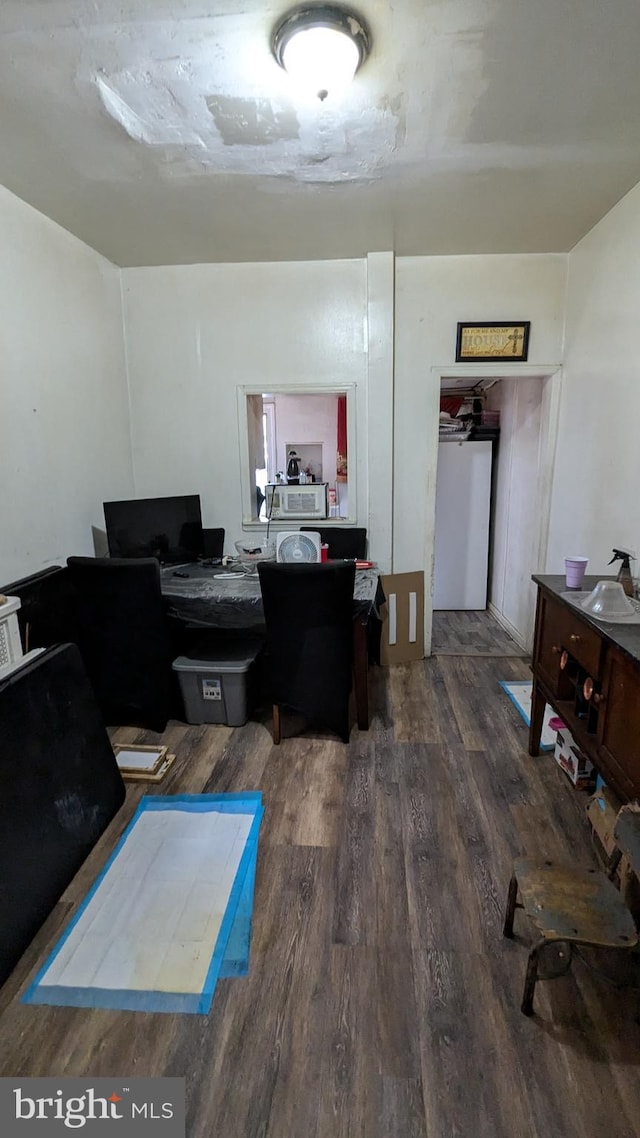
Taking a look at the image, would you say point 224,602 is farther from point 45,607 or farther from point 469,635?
point 469,635

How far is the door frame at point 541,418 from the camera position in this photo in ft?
10.7

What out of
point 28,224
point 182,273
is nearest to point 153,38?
Result: point 28,224

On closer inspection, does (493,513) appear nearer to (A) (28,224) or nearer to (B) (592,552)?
(B) (592,552)

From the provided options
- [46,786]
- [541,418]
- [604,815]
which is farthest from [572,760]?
[541,418]

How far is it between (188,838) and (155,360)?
9.71 ft

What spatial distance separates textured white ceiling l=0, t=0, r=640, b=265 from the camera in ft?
4.54

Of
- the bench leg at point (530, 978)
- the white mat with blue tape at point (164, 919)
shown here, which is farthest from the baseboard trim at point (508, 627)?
the bench leg at point (530, 978)

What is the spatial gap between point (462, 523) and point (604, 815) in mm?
3043

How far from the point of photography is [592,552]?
2717 mm

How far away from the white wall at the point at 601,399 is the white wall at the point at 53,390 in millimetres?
2890
